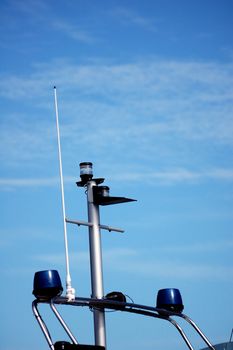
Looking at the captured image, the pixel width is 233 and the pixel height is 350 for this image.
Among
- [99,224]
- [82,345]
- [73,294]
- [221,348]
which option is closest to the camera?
[82,345]

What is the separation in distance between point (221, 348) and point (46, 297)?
3.38m

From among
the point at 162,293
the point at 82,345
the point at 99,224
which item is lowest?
the point at 82,345

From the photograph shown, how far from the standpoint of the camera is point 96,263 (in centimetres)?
1380

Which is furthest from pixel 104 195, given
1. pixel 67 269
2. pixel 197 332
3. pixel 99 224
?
pixel 197 332

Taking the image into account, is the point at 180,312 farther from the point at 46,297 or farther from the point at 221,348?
the point at 46,297

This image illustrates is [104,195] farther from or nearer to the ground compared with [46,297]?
farther from the ground

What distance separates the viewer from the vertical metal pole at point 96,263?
13586 mm

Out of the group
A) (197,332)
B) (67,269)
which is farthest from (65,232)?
(197,332)

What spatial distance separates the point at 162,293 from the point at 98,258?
1.27 meters

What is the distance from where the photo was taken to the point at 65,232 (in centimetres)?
1355

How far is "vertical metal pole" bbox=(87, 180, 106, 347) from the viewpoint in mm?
13586

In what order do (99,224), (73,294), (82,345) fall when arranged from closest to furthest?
(82,345) → (73,294) → (99,224)

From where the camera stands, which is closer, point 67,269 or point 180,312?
point 67,269

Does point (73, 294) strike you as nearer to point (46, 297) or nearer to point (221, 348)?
point (46, 297)
